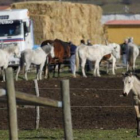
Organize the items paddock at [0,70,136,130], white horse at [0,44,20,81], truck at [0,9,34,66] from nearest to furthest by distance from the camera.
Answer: paddock at [0,70,136,130]
white horse at [0,44,20,81]
truck at [0,9,34,66]

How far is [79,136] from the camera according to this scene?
14844mm

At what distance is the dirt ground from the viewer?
59.3ft

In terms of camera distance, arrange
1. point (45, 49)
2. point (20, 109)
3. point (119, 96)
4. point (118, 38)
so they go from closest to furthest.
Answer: point (20, 109)
point (119, 96)
point (45, 49)
point (118, 38)

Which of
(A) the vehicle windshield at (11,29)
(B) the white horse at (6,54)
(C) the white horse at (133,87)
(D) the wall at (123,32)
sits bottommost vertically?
(D) the wall at (123,32)

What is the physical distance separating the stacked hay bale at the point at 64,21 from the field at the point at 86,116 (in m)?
17.6

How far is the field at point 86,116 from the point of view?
15391 mm

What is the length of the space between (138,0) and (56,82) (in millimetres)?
100652

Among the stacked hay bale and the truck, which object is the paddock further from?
the stacked hay bale

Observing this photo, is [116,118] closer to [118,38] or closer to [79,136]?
[79,136]

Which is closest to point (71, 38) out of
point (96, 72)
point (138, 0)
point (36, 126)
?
point (96, 72)

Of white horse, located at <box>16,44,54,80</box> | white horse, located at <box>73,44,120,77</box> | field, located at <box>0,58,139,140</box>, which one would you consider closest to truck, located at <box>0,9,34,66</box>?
white horse, located at <box>73,44,120,77</box>

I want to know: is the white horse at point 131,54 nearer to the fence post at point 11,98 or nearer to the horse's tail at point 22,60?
the horse's tail at point 22,60

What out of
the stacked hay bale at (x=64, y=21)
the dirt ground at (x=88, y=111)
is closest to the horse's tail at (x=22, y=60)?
the dirt ground at (x=88, y=111)

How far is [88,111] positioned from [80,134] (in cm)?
475
